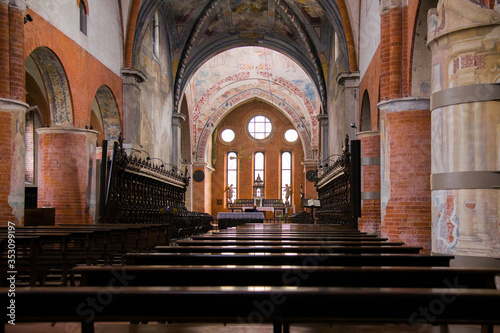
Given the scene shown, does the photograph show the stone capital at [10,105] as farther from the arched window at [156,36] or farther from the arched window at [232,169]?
the arched window at [232,169]

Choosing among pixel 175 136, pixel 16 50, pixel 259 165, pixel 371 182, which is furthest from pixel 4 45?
pixel 259 165

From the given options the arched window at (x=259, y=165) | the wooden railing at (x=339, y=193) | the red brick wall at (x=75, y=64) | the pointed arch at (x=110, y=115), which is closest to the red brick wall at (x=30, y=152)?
the pointed arch at (x=110, y=115)

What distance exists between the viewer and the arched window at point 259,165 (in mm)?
34000

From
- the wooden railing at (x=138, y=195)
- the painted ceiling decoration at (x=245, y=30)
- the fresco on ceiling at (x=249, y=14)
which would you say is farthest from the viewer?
the fresco on ceiling at (x=249, y=14)

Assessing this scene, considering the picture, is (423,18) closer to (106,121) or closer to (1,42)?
(1,42)

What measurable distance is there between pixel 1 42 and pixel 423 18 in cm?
752

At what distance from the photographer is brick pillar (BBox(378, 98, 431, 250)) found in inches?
330

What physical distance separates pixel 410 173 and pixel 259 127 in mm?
26097

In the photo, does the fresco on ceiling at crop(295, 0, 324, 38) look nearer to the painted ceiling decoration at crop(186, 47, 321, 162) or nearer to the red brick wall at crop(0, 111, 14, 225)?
the painted ceiling decoration at crop(186, 47, 321, 162)

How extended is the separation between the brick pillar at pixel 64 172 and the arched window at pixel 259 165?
22.2 m

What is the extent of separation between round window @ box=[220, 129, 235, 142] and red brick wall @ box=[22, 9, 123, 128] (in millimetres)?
19596

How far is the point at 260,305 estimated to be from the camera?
6.86 feet

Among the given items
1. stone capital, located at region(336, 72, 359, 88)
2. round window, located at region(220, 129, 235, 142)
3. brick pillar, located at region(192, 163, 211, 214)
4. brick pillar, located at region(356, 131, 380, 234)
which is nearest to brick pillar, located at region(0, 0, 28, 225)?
brick pillar, located at region(356, 131, 380, 234)

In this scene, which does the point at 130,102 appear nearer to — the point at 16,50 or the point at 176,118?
the point at 176,118
